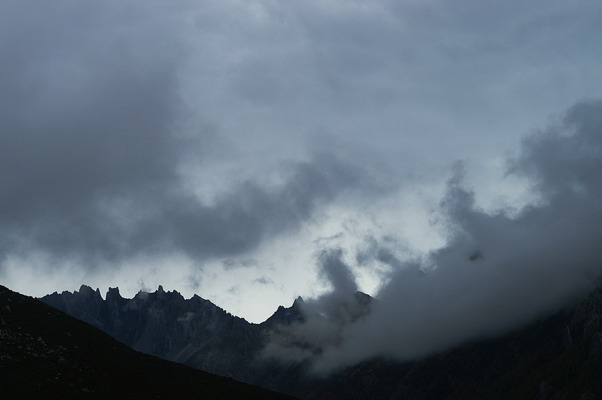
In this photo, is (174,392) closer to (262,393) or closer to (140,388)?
(140,388)

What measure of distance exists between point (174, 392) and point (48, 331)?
123 ft

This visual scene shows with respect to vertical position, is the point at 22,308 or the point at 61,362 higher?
Answer: the point at 22,308

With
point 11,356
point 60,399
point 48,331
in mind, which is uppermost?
point 48,331

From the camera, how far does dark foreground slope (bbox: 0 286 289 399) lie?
129 metres

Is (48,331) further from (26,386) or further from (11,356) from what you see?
(26,386)

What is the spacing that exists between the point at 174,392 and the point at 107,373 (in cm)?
1695

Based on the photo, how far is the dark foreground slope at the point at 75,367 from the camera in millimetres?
128750

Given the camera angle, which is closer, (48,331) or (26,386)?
(26,386)

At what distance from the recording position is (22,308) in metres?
173

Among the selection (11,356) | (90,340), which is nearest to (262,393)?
(90,340)

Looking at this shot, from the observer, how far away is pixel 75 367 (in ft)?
470

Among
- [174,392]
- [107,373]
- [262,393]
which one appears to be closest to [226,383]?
[262,393]

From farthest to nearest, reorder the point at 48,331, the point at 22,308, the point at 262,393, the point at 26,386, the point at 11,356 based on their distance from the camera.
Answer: the point at 262,393
the point at 22,308
the point at 48,331
the point at 11,356
the point at 26,386

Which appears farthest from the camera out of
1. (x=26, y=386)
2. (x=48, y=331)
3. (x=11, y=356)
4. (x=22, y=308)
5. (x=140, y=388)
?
(x=22, y=308)
